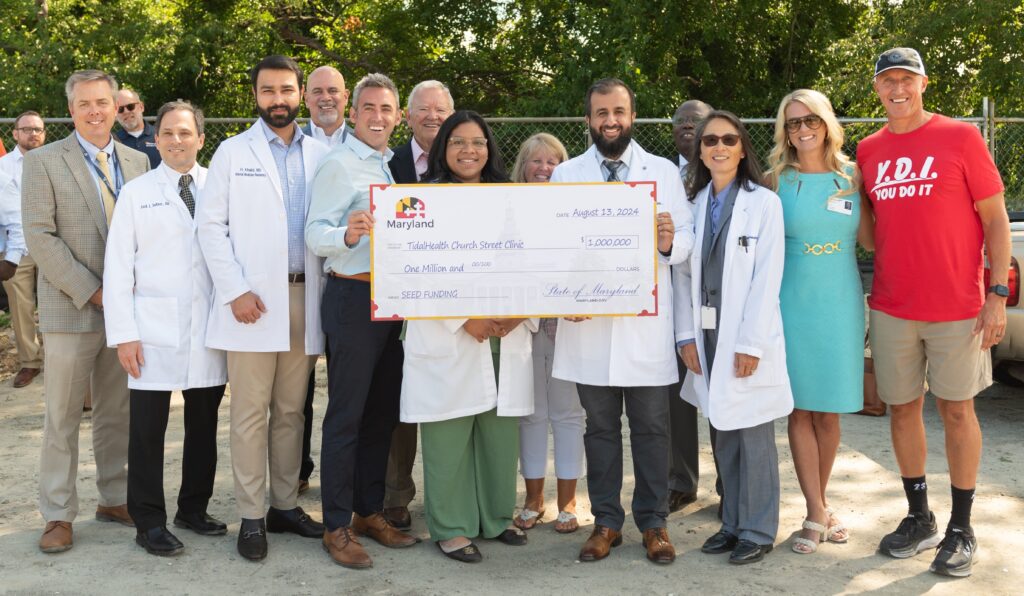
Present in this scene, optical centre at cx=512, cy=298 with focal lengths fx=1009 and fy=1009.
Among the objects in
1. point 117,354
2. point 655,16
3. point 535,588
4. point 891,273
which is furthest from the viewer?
point 655,16

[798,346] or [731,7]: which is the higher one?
[731,7]

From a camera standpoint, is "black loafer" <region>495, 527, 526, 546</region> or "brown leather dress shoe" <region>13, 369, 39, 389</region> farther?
"brown leather dress shoe" <region>13, 369, 39, 389</region>

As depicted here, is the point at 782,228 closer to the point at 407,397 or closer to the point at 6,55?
the point at 407,397

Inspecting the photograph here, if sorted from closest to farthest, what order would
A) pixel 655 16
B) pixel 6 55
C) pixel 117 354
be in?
pixel 117 354 → pixel 655 16 → pixel 6 55

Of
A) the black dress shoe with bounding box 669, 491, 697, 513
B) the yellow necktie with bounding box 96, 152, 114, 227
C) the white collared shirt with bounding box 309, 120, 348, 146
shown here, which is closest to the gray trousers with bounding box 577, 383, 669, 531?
the black dress shoe with bounding box 669, 491, 697, 513

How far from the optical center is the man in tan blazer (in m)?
4.94

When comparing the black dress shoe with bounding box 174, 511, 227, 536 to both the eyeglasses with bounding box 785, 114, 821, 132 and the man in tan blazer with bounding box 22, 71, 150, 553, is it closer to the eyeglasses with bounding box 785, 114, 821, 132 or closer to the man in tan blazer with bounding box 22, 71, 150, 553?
the man in tan blazer with bounding box 22, 71, 150, 553

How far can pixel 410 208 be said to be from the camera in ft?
15.1

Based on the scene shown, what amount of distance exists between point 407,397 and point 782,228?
193cm

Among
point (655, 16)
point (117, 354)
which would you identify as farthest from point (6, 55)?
point (117, 354)

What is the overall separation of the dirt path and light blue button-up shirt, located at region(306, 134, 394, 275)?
4.71ft

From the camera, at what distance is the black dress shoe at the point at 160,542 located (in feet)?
15.9

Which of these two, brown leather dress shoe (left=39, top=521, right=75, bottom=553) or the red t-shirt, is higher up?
the red t-shirt

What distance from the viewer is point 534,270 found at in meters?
4.64
